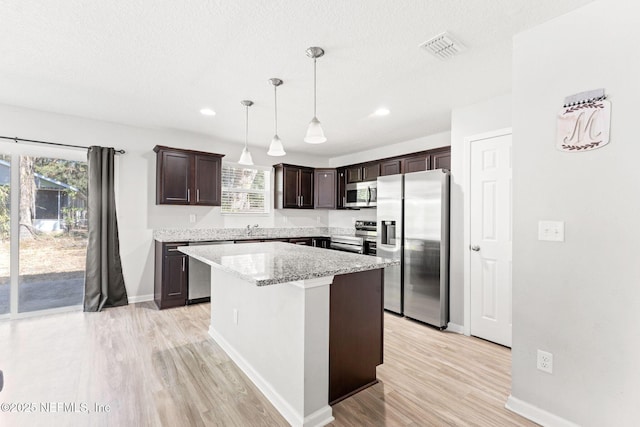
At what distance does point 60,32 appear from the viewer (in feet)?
6.51

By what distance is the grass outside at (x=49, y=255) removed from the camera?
11.5 ft

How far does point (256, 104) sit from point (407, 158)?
7.32ft

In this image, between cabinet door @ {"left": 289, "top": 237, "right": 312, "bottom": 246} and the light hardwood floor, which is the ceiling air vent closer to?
the light hardwood floor

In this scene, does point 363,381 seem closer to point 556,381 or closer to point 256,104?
point 556,381

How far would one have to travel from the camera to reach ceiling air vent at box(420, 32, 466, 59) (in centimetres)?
202

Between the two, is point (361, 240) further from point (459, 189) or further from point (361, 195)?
point (459, 189)

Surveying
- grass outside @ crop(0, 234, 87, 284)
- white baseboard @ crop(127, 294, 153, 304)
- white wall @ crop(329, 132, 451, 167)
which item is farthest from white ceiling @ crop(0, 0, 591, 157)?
white baseboard @ crop(127, 294, 153, 304)

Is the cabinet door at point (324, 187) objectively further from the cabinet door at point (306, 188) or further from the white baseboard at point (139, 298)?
the white baseboard at point (139, 298)

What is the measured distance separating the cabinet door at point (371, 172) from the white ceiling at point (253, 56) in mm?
1264

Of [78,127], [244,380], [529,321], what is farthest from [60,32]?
[529,321]

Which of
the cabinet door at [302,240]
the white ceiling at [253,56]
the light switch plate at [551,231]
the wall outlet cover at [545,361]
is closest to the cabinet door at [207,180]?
the white ceiling at [253,56]

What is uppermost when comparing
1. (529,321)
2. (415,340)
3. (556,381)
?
(529,321)

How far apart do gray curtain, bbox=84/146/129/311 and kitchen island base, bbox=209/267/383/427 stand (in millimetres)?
2419

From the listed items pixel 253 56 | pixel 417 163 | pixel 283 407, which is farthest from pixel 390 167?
pixel 283 407
